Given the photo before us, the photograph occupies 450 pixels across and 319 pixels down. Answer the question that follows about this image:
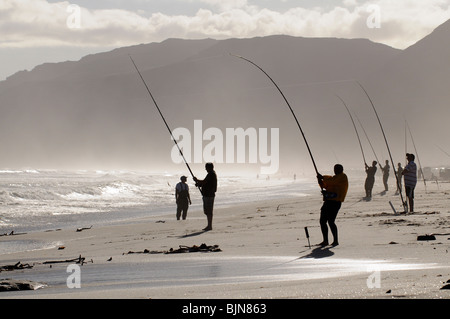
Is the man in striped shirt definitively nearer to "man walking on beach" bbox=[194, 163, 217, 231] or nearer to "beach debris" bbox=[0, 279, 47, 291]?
"man walking on beach" bbox=[194, 163, 217, 231]

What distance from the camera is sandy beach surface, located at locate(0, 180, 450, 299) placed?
6320 millimetres

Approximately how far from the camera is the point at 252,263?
873 centimetres

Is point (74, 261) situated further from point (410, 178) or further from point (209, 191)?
point (410, 178)

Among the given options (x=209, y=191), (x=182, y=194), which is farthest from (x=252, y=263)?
(x=182, y=194)

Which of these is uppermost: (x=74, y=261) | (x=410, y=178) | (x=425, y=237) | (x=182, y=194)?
(x=410, y=178)

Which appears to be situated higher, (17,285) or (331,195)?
(331,195)

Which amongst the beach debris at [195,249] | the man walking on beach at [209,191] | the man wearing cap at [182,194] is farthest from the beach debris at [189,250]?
the man wearing cap at [182,194]

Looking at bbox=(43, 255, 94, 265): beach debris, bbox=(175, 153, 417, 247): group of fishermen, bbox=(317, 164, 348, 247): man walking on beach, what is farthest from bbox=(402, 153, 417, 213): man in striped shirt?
bbox=(43, 255, 94, 265): beach debris

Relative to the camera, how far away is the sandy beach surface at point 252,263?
6.32 meters

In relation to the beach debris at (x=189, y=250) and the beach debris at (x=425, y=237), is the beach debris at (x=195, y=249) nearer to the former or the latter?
the beach debris at (x=189, y=250)

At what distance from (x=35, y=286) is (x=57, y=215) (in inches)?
621
